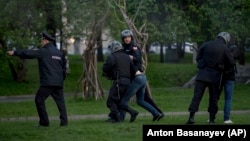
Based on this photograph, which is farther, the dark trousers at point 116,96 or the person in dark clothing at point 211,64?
the dark trousers at point 116,96

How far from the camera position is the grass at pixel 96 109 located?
434 inches

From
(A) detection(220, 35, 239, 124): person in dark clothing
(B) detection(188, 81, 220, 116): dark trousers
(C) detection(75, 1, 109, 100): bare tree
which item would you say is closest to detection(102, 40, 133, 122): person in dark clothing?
(B) detection(188, 81, 220, 116): dark trousers

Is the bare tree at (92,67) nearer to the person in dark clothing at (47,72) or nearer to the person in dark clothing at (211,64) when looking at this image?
the person in dark clothing at (47,72)

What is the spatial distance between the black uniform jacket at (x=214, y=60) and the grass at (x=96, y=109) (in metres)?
1.01

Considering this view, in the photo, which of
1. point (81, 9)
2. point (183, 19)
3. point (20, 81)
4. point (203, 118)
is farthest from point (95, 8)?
point (203, 118)

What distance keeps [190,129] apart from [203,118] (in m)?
5.32

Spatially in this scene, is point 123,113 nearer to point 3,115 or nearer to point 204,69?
point 204,69

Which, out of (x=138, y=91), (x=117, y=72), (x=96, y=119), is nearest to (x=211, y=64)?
(x=138, y=91)

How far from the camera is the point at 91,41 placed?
1878 cm
